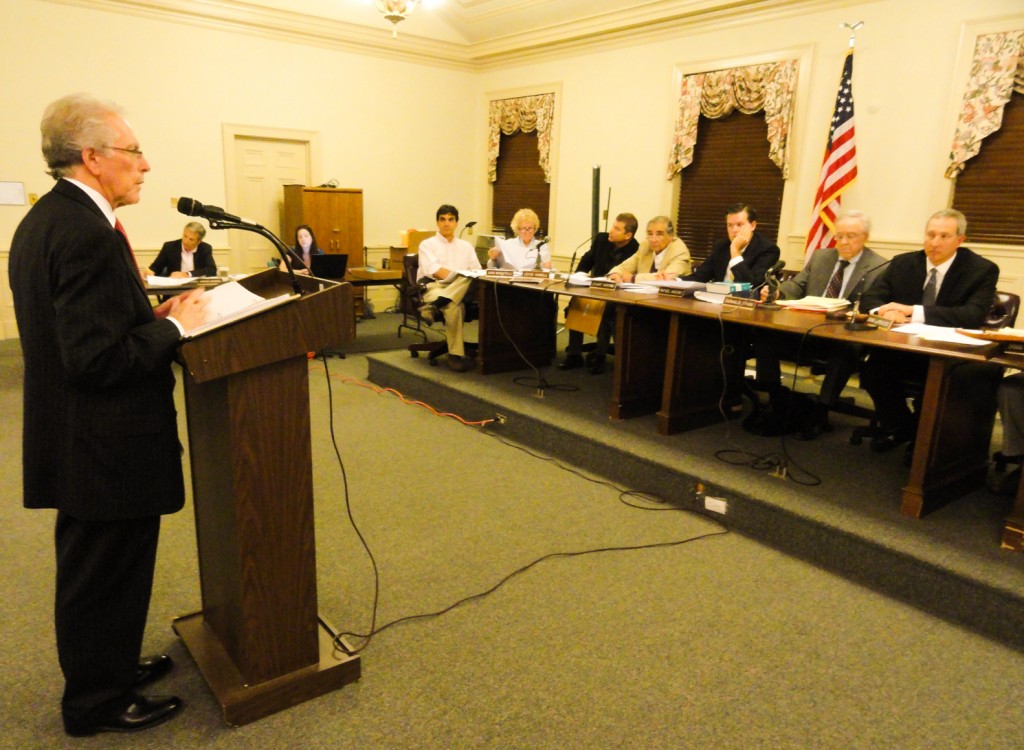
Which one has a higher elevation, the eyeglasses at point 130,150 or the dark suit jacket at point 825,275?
the eyeglasses at point 130,150

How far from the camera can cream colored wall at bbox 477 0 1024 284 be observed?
4.66m

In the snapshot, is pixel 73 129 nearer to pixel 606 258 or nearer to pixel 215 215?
pixel 215 215

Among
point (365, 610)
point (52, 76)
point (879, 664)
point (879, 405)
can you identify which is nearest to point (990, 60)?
point (879, 405)

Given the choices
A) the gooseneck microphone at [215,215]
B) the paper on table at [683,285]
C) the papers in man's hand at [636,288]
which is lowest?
the papers in man's hand at [636,288]

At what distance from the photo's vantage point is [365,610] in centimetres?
220

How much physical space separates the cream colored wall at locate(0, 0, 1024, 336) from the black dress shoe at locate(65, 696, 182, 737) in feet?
16.9

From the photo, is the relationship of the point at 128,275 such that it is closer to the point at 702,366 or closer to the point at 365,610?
the point at 365,610

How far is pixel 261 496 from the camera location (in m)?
1.60

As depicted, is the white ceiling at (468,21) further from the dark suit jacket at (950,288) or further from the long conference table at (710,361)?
the long conference table at (710,361)

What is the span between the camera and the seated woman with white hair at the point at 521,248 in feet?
17.0

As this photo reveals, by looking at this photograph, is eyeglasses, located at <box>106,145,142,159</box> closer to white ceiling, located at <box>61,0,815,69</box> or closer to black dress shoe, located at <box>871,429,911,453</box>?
black dress shoe, located at <box>871,429,911,453</box>

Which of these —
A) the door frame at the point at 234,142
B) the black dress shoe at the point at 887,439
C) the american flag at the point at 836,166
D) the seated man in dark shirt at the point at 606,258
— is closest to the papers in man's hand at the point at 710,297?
the black dress shoe at the point at 887,439

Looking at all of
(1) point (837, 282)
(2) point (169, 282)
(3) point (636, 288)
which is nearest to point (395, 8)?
(2) point (169, 282)

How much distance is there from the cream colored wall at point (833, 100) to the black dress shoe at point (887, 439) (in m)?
1.97
